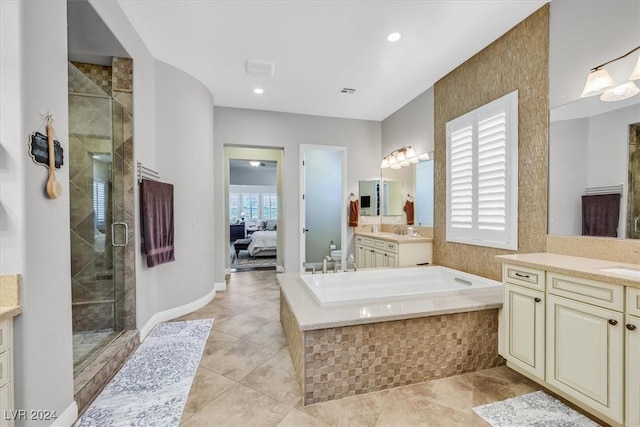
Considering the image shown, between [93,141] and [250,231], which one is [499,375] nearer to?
[93,141]

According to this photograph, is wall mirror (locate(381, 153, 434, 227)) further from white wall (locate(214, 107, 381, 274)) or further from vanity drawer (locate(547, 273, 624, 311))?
vanity drawer (locate(547, 273, 624, 311))

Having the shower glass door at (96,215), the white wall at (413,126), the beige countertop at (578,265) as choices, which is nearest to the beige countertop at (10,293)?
the shower glass door at (96,215)

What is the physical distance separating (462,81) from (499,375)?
110 inches

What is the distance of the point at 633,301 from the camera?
1298 mm

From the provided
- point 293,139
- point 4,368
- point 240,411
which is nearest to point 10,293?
point 4,368

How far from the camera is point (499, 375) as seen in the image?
6.51 ft

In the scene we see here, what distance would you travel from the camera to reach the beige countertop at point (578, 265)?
1.35 meters

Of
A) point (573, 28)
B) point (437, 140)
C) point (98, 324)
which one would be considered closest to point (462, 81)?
point (437, 140)

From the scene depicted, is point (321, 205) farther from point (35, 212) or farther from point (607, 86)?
point (35, 212)

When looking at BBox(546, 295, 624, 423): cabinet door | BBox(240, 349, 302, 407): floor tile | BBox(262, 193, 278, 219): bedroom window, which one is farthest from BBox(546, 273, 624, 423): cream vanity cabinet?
BBox(262, 193, 278, 219): bedroom window

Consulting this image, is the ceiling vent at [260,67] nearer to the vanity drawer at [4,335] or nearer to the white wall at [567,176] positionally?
the white wall at [567,176]

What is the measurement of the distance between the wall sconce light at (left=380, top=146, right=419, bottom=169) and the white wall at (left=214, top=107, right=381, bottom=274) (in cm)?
37

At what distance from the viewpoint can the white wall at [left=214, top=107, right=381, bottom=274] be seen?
4.18 meters

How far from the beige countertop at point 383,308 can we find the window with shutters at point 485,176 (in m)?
0.62
